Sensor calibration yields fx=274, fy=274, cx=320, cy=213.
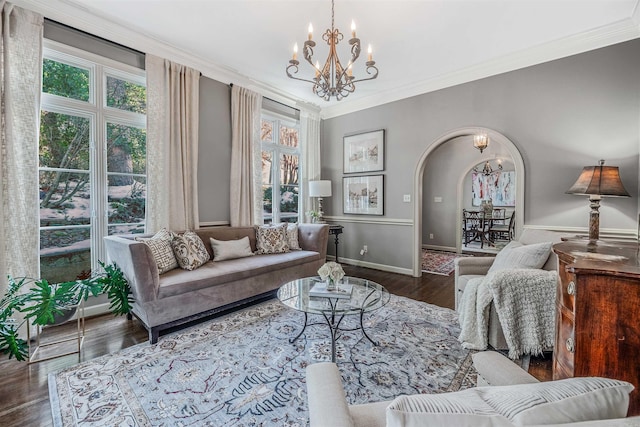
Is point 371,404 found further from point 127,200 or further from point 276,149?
point 276,149

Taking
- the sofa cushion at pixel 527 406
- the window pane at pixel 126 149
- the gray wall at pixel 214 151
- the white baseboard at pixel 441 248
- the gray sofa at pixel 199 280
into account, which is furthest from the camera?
the white baseboard at pixel 441 248

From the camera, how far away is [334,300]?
2104 millimetres

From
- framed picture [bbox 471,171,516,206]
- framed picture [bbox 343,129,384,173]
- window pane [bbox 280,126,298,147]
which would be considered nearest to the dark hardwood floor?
framed picture [bbox 343,129,384,173]

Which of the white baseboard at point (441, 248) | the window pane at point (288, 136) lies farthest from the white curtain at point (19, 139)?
the white baseboard at point (441, 248)

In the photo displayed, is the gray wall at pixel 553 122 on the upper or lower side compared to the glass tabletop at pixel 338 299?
upper

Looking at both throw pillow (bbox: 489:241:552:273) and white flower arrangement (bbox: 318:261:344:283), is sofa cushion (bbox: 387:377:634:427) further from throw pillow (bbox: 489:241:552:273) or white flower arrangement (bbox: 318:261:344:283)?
throw pillow (bbox: 489:241:552:273)

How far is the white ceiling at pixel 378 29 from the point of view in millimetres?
2533

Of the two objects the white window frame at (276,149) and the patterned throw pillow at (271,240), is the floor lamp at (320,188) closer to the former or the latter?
the white window frame at (276,149)

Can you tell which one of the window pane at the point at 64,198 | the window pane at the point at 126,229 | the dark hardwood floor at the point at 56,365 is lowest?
the dark hardwood floor at the point at 56,365

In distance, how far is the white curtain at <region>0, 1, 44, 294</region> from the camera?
228cm

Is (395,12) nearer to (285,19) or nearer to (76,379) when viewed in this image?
(285,19)

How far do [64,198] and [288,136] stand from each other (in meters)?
3.28

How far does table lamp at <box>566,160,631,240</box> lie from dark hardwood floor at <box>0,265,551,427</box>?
4.66 feet

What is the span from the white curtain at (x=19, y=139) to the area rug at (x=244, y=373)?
1.15 meters
